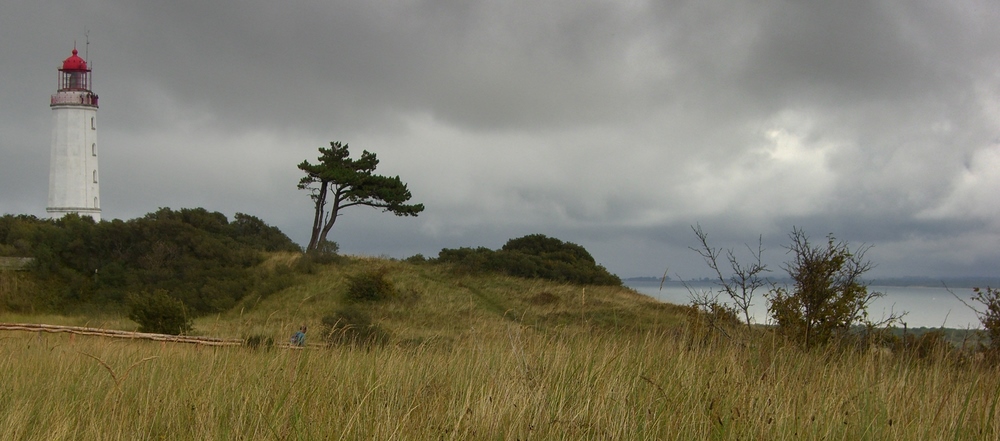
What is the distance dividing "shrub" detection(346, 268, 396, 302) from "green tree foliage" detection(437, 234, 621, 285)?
6.22m

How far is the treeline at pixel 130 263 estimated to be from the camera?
95.7 ft

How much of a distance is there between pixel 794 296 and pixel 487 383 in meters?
7.62

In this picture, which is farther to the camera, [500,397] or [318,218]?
[318,218]

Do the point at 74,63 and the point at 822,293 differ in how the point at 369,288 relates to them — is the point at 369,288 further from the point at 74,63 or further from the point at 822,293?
the point at 74,63

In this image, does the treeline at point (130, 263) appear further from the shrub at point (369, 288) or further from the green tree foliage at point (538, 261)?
the green tree foliage at point (538, 261)

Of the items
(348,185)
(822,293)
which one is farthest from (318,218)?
(822,293)

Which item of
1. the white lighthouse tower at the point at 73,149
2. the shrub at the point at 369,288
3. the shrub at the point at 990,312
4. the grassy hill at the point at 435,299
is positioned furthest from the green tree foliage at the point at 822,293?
the white lighthouse tower at the point at 73,149

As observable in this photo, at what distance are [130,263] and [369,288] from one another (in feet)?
38.5

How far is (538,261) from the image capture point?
122 feet

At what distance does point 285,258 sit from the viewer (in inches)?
1303

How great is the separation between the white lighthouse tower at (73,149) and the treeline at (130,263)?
24.9ft

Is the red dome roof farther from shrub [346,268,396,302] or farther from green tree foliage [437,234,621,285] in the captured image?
shrub [346,268,396,302]

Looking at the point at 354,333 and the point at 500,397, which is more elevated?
the point at 354,333

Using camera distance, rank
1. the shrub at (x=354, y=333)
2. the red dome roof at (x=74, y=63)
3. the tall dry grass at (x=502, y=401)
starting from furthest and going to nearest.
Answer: the red dome roof at (x=74, y=63), the shrub at (x=354, y=333), the tall dry grass at (x=502, y=401)
